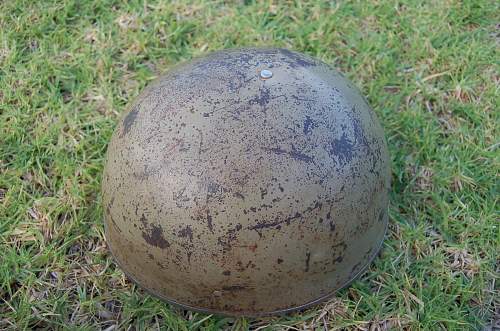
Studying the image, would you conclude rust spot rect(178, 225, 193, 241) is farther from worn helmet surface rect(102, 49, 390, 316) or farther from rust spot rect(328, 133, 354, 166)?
rust spot rect(328, 133, 354, 166)

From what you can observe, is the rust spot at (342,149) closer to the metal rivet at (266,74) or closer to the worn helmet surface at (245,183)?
the worn helmet surface at (245,183)

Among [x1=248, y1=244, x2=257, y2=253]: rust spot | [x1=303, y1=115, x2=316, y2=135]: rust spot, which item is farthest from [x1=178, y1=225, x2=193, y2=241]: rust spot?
[x1=303, y1=115, x2=316, y2=135]: rust spot

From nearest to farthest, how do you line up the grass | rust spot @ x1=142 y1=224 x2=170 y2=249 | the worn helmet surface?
the worn helmet surface, rust spot @ x1=142 y1=224 x2=170 y2=249, the grass

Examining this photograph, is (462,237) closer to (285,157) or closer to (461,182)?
(461,182)

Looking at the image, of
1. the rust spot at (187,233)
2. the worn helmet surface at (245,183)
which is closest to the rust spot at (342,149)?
the worn helmet surface at (245,183)

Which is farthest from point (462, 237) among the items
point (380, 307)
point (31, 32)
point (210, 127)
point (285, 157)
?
point (31, 32)

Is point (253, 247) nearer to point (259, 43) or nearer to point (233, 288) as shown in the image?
point (233, 288)
